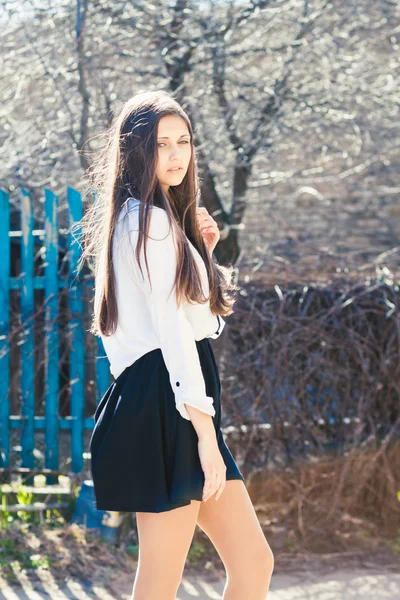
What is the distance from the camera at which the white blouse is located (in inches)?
82.6

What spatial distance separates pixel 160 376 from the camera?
2172mm

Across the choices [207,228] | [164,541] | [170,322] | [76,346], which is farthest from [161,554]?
[76,346]

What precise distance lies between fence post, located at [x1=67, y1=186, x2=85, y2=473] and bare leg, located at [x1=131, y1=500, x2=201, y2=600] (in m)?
2.52

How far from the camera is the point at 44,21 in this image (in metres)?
5.12

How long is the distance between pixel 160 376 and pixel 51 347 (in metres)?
2.59

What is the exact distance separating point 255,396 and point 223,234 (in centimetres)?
123

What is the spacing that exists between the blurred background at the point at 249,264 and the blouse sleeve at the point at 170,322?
221 cm

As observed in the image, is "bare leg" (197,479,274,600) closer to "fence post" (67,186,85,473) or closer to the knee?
the knee

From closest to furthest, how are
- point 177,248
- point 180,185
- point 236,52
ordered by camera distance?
point 177,248, point 180,185, point 236,52

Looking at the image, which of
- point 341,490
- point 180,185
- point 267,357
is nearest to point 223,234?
point 267,357

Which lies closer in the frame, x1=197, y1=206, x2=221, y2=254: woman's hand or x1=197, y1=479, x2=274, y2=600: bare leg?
x1=197, y1=479, x2=274, y2=600: bare leg

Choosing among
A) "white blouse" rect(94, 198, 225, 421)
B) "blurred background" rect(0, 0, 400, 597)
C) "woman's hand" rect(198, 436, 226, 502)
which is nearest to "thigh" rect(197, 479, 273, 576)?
"woman's hand" rect(198, 436, 226, 502)

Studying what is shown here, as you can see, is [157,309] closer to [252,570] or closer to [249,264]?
[252,570]

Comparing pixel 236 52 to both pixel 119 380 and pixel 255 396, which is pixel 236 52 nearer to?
pixel 255 396
